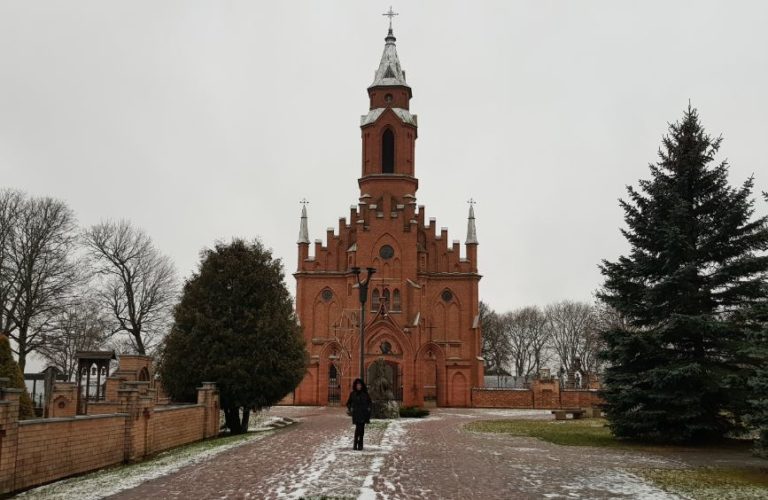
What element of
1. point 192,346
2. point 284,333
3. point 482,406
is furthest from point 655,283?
point 482,406

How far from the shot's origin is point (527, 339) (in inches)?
3438

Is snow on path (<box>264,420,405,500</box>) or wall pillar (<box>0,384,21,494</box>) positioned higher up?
wall pillar (<box>0,384,21,494</box>)

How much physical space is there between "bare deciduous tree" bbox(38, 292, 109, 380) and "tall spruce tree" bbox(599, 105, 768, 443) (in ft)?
78.3

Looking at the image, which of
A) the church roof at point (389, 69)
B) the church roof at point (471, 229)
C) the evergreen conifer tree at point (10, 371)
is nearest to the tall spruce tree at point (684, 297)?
the evergreen conifer tree at point (10, 371)

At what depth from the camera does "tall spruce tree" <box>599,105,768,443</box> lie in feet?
67.6

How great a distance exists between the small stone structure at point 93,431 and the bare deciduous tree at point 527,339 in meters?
65.5

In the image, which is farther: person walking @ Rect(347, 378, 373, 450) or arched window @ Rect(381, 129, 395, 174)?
arched window @ Rect(381, 129, 395, 174)

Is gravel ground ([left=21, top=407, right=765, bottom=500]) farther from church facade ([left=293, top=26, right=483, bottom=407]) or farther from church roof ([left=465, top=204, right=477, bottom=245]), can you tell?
church roof ([left=465, top=204, right=477, bottom=245])

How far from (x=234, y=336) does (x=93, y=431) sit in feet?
31.2

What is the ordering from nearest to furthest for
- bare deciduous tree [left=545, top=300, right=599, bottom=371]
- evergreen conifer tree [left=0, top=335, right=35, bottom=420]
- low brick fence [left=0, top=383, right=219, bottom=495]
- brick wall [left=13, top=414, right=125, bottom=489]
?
low brick fence [left=0, top=383, right=219, bottom=495] < brick wall [left=13, top=414, right=125, bottom=489] < evergreen conifer tree [left=0, top=335, right=35, bottom=420] < bare deciduous tree [left=545, top=300, right=599, bottom=371]

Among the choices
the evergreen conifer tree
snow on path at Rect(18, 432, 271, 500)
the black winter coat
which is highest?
the evergreen conifer tree

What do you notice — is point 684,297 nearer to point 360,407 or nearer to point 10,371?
point 360,407

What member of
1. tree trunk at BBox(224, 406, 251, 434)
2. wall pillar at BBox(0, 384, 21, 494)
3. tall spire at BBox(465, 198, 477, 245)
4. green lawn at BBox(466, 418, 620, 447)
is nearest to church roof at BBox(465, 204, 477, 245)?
tall spire at BBox(465, 198, 477, 245)

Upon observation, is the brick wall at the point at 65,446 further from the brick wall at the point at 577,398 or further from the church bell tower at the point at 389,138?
the church bell tower at the point at 389,138
